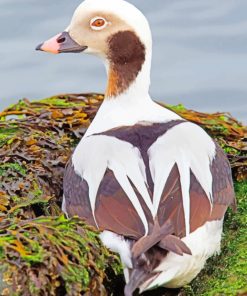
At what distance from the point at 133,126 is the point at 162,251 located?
48.3 inches

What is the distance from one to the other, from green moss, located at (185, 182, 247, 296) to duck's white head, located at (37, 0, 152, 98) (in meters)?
1.00

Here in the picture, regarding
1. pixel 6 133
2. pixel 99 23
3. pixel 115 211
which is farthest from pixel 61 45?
pixel 115 211

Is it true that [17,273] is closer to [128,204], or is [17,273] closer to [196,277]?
[128,204]

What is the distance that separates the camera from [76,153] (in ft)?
21.9

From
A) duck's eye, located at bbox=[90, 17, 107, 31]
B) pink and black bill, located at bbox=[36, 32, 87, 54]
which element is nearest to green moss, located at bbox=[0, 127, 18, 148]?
pink and black bill, located at bbox=[36, 32, 87, 54]

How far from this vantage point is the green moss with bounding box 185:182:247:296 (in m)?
6.28

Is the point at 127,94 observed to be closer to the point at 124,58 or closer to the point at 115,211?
the point at 124,58

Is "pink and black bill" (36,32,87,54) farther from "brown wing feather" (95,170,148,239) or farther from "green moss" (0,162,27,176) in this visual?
"brown wing feather" (95,170,148,239)

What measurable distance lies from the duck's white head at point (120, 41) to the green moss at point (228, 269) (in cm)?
100

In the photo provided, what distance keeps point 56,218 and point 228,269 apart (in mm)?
1156

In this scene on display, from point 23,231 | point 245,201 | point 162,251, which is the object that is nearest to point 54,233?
point 23,231

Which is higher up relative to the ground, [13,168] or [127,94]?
[127,94]

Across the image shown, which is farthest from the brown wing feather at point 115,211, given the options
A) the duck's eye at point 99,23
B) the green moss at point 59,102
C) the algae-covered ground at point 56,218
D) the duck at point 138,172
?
the green moss at point 59,102

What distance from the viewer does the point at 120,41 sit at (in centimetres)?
711
